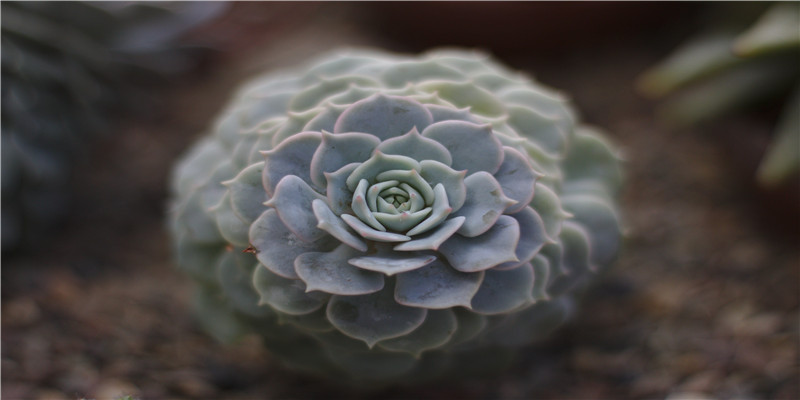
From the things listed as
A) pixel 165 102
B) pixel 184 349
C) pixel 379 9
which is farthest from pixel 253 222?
pixel 379 9

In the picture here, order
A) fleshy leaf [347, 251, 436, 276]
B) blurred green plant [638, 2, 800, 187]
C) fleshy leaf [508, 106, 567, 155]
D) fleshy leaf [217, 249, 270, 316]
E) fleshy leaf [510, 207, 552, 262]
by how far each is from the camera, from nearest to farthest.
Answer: fleshy leaf [347, 251, 436, 276], fleshy leaf [510, 207, 552, 262], fleshy leaf [217, 249, 270, 316], fleshy leaf [508, 106, 567, 155], blurred green plant [638, 2, 800, 187]

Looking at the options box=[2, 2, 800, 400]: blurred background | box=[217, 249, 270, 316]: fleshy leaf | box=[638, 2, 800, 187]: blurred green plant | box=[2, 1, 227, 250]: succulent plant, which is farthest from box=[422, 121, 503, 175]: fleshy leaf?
box=[2, 1, 227, 250]: succulent plant

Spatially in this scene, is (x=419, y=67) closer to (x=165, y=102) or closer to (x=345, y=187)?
→ (x=345, y=187)

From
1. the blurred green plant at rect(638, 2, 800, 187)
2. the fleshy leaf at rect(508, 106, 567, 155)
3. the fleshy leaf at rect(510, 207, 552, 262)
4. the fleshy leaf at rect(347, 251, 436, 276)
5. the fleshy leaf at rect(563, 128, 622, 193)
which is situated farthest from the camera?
the blurred green plant at rect(638, 2, 800, 187)

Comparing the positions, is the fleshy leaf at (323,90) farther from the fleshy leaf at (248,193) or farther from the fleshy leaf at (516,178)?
the fleshy leaf at (516,178)

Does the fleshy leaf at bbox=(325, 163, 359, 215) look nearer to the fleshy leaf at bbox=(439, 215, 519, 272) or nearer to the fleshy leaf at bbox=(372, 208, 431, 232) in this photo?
the fleshy leaf at bbox=(372, 208, 431, 232)

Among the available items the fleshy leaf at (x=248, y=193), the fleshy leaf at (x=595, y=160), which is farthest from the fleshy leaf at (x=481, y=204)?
the fleshy leaf at (x=595, y=160)

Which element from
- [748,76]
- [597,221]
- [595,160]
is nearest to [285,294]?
[597,221]
